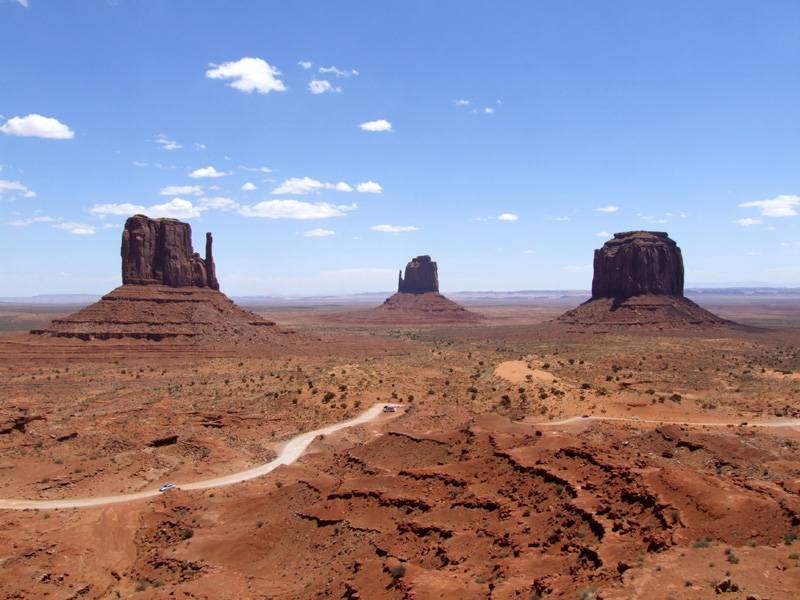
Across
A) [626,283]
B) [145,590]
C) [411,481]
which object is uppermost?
[626,283]

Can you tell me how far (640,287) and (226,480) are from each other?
359 feet

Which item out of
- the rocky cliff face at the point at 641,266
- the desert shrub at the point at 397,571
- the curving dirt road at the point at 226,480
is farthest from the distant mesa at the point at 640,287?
the desert shrub at the point at 397,571

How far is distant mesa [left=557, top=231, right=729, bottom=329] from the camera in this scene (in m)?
118

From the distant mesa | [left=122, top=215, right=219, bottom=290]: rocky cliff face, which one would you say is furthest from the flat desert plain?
the distant mesa

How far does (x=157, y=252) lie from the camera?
100125mm

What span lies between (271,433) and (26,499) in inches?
650

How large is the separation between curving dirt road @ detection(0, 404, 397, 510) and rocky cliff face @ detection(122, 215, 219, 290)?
64788 mm

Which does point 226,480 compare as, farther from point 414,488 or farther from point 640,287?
point 640,287

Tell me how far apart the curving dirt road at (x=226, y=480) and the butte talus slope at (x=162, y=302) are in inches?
2077

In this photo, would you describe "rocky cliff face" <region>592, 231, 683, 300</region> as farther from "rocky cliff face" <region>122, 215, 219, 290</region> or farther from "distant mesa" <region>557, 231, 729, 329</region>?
"rocky cliff face" <region>122, 215, 219, 290</region>

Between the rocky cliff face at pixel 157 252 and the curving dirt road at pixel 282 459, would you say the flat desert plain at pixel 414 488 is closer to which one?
the curving dirt road at pixel 282 459

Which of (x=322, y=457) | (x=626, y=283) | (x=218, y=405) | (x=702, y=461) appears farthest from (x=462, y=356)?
(x=626, y=283)

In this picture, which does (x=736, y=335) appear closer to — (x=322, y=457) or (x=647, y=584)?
(x=322, y=457)

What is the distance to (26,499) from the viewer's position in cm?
3098
